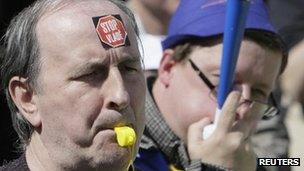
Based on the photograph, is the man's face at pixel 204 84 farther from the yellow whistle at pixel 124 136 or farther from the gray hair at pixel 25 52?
the yellow whistle at pixel 124 136

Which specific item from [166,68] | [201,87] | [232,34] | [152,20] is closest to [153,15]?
[152,20]

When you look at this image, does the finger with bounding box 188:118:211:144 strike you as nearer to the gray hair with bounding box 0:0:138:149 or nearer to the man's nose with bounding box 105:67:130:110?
the gray hair with bounding box 0:0:138:149

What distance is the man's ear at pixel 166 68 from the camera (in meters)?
3.40

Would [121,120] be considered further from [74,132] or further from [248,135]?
[248,135]

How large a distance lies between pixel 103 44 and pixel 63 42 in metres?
0.11

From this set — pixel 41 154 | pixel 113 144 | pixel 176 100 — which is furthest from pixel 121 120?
pixel 176 100

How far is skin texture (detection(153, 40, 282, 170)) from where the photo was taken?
3113mm

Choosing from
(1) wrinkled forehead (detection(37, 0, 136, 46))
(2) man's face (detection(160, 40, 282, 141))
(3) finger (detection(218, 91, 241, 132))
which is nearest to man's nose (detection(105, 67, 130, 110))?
(1) wrinkled forehead (detection(37, 0, 136, 46))

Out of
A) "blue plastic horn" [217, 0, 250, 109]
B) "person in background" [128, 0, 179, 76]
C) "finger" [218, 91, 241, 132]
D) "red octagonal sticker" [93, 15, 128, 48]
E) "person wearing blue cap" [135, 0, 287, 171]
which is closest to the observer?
"red octagonal sticker" [93, 15, 128, 48]

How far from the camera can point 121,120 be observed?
2518mm

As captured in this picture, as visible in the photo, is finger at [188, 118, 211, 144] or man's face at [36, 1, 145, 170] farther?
finger at [188, 118, 211, 144]

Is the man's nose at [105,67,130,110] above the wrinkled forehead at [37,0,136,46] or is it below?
below

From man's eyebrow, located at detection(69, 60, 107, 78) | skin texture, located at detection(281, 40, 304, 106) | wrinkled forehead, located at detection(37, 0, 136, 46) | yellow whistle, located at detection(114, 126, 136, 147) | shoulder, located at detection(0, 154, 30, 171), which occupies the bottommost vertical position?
skin texture, located at detection(281, 40, 304, 106)

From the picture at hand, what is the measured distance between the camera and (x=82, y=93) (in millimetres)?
2506
